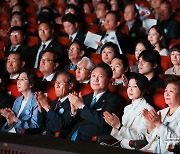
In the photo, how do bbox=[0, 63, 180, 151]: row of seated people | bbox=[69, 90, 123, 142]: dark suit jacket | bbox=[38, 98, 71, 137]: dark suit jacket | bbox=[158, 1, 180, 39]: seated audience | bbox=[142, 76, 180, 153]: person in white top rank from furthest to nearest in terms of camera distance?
bbox=[158, 1, 180, 39]: seated audience
bbox=[38, 98, 71, 137]: dark suit jacket
bbox=[69, 90, 123, 142]: dark suit jacket
bbox=[0, 63, 180, 151]: row of seated people
bbox=[142, 76, 180, 153]: person in white top

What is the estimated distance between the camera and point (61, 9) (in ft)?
18.0

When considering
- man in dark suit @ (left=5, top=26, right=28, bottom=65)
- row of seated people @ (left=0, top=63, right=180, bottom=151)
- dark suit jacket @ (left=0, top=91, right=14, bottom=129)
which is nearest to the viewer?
row of seated people @ (left=0, top=63, right=180, bottom=151)

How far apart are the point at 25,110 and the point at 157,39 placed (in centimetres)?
125

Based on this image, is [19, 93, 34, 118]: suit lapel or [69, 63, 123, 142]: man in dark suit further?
[19, 93, 34, 118]: suit lapel

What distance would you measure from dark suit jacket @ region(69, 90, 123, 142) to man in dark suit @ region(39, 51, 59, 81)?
0.81 m

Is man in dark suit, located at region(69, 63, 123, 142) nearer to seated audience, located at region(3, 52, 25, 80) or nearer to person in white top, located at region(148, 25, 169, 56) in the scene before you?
seated audience, located at region(3, 52, 25, 80)

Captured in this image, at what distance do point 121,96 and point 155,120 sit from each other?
0.45m

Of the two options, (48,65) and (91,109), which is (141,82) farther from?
(48,65)

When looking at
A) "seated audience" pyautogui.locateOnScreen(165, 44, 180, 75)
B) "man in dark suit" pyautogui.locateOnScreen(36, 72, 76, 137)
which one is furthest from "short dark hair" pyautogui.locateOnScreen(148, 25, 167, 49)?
"man in dark suit" pyautogui.locateOnScreen(36, 72, 76, 137)

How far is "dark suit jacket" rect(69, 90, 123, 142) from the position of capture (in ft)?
9.27

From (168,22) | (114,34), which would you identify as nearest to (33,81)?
(114,34)

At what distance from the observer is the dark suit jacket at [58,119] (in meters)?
2.96

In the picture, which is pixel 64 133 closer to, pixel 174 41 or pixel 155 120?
pixel 155 120

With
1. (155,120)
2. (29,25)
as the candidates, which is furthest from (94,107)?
(29,25)
